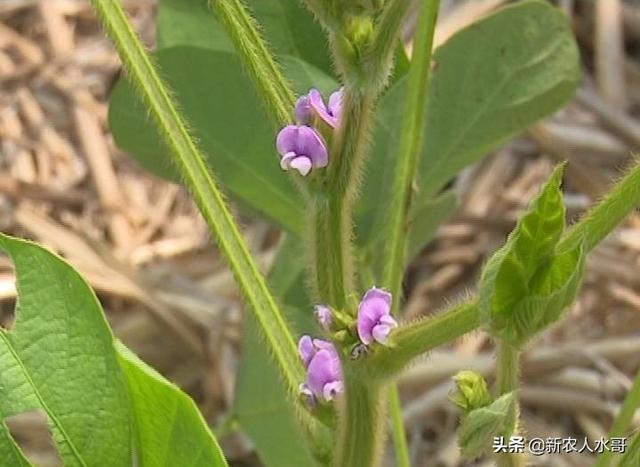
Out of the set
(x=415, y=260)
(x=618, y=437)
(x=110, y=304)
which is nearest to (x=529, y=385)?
(x=415, y=260)

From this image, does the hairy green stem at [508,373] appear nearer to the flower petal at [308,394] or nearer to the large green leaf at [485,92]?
the flower petal at [308,394]

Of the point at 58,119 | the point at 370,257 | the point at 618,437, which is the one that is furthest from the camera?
the point at 58,119

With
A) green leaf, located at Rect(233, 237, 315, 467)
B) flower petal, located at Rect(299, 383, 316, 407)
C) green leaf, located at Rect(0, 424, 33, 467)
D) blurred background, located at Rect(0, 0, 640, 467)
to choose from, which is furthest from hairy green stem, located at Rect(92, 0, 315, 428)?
blurred background, located at Rect(0, 0, 640, 467)

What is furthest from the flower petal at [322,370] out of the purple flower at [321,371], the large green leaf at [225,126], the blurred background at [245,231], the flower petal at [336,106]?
the blurred background at [245,231]

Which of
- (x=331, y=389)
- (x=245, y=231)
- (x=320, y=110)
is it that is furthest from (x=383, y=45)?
(x=245, y=231)

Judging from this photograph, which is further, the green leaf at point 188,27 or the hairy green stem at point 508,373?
the green leaf at point 188,27

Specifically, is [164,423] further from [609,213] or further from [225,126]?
[225,126]

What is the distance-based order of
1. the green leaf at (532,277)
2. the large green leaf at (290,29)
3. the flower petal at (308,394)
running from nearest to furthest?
the green leaf at (532,277)
the flower petal at (308,394)
the large green leaf at (290,29)

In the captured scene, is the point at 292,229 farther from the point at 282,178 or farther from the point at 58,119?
the point at 58,119
